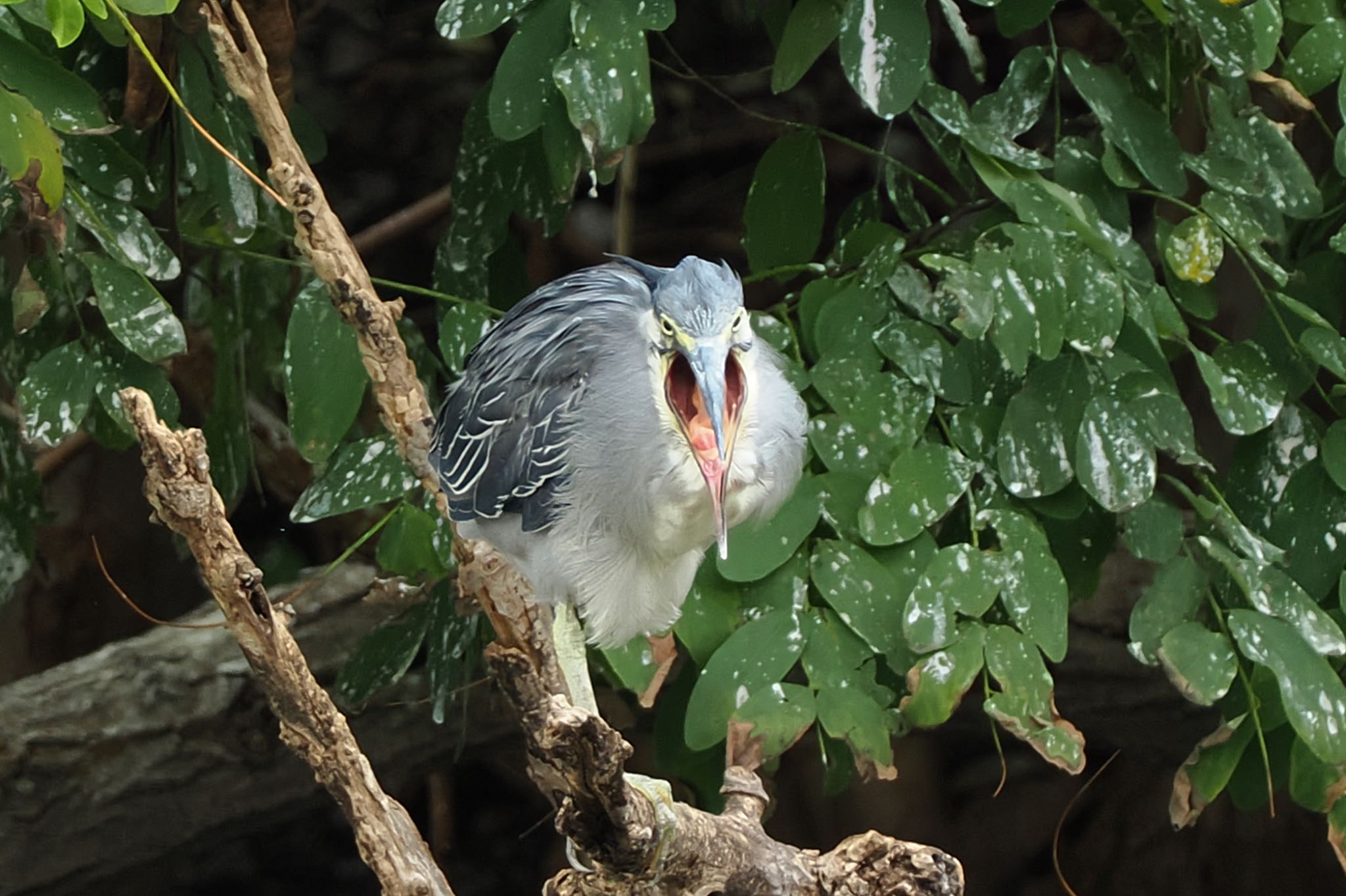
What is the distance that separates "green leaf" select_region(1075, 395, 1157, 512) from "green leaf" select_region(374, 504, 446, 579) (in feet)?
2.04

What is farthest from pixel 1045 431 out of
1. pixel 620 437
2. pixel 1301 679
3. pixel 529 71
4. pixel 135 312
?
pixel 135 312

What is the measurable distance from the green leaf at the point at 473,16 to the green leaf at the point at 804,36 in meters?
0.25

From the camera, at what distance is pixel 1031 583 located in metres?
1.33

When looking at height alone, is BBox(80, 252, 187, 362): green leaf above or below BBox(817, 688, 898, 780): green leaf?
above

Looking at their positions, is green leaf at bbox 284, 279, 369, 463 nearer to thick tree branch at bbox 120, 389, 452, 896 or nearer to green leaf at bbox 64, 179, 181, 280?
green leaf at bbox 64, 179, 181, 280

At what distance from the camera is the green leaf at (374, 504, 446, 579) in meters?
1.46

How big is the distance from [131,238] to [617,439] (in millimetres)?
500

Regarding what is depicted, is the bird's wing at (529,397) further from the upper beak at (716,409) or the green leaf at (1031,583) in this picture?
the green leaf at (1031,583)

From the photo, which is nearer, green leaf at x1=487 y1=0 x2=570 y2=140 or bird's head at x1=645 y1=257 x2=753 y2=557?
bird's head at x1=645 y1=257 x2=753 y2=557

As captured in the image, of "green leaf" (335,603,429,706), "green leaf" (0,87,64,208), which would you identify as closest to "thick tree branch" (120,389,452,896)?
"green leaf" (0,87,64,208)

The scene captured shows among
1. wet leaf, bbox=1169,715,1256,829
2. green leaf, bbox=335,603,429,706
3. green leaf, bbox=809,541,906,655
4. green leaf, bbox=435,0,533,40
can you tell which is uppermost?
green leaf, bbox=435,0,533,40

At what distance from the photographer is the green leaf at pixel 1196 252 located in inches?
56.5

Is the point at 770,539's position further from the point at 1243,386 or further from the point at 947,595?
the point at 1243,386

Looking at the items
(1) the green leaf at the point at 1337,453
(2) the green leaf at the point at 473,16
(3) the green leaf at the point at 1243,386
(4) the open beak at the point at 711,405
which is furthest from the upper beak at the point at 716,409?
(1) the green leaf at the point at 1337,453
